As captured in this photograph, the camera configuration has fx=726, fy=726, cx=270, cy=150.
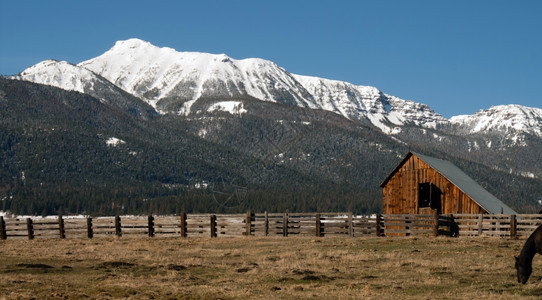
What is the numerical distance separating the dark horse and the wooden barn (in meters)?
31.7

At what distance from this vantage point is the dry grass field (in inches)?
936

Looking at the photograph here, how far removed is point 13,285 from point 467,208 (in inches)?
1512

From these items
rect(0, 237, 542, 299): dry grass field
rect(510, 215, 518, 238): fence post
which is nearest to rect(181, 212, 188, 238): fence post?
rect(0, 237, 542, 299): dry grass field

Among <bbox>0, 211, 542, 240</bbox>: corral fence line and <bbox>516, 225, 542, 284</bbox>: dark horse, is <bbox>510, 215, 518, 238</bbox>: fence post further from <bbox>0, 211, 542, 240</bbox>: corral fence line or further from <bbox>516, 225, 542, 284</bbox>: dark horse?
<bbox>516, 225, 542, 284</bbox>: dark horse

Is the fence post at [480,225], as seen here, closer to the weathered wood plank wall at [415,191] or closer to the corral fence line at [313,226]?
the corral fence line at [313,226]

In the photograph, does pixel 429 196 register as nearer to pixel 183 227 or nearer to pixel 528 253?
pixel 183 227

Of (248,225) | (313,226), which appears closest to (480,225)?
(313,226)

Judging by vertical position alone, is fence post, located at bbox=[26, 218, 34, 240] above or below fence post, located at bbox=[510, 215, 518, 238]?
below

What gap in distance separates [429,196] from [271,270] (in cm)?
3095

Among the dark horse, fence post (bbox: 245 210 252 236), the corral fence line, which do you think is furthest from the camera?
fence post (bbox: 245 210 252 236)

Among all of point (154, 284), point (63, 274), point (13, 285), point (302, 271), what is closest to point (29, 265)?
point (63, 274)

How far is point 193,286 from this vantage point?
83.6 feet

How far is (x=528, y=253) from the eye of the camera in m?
22.8

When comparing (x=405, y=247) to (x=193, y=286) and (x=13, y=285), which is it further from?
(x=13, y=285)
